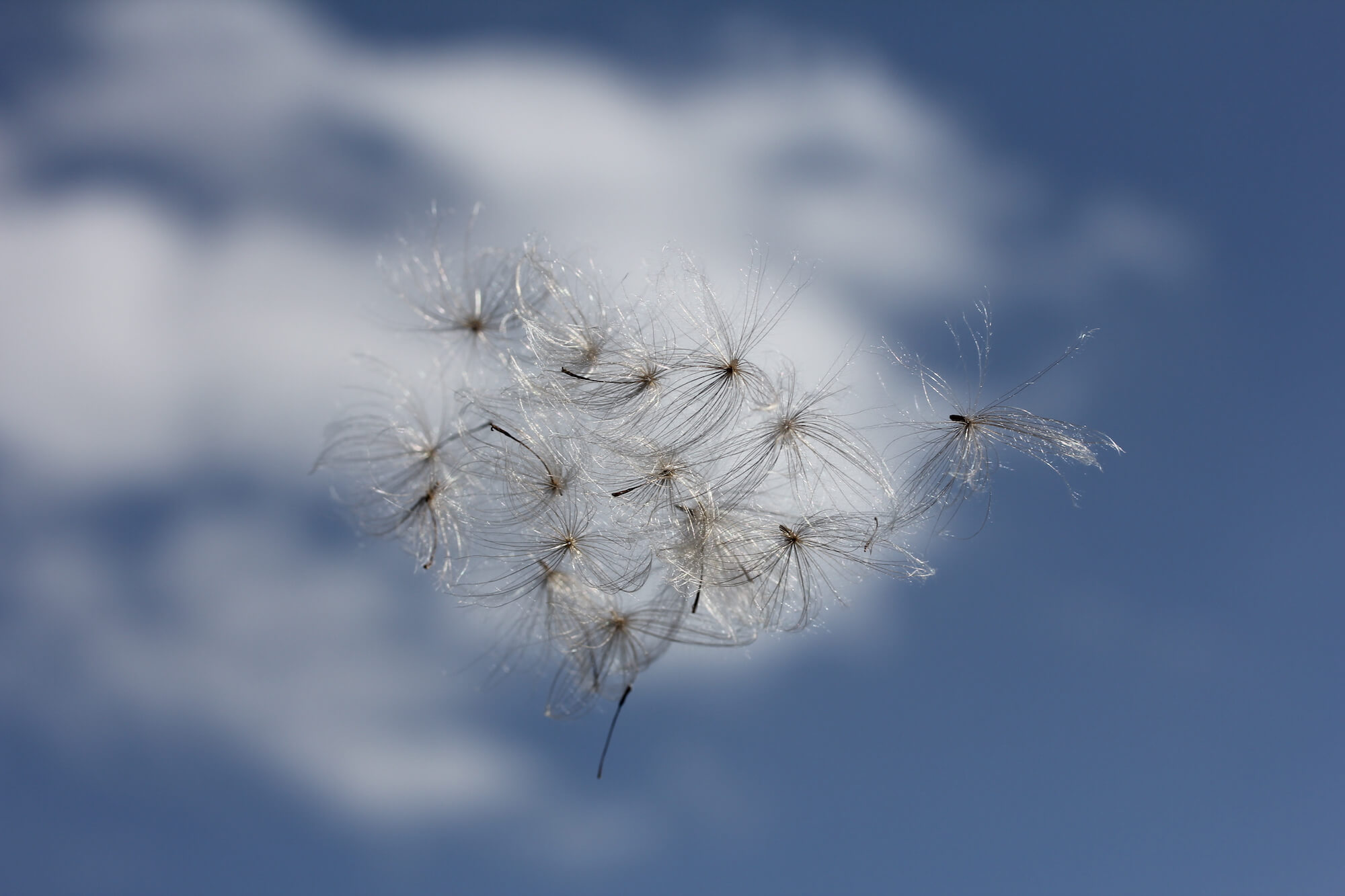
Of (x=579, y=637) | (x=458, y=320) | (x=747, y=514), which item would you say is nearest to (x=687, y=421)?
(x=747, y=514)

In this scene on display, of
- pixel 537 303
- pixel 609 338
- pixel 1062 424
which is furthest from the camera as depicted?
pixel 537 303

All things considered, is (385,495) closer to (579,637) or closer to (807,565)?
(579,637)

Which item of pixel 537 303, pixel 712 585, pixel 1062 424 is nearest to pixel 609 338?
pixel 537 303

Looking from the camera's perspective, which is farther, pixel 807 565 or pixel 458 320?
pixel 458 320

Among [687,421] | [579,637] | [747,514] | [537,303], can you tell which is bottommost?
[579,637]

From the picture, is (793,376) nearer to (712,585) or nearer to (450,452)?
(712,585)

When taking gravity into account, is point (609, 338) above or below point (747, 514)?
above

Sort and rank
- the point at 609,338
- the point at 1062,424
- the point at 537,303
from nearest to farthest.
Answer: the point at 1062,424, the point at 609,338, the point at 537,303

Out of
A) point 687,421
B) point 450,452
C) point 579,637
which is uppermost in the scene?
point 450,452

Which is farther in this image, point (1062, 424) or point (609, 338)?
point (609, 338)
